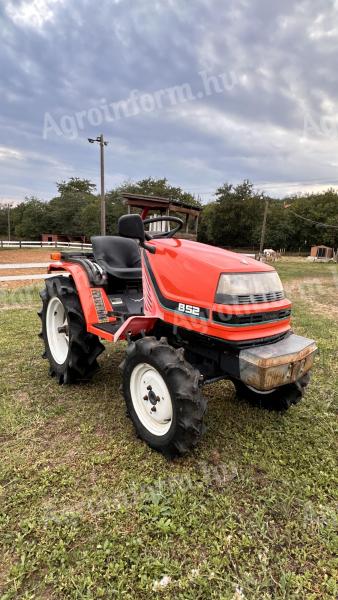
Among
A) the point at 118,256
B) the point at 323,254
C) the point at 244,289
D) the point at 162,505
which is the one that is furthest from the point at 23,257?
the point at 323,254

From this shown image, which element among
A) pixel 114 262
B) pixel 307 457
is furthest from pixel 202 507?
pixel 114 262

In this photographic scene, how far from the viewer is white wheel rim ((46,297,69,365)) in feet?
11.7

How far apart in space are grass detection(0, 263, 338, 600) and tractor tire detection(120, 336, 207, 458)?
16cm

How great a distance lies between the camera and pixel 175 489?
2.03m

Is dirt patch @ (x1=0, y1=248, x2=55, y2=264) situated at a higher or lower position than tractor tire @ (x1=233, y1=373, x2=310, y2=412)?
lower

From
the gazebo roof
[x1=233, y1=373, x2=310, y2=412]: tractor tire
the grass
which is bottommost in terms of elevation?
the grass

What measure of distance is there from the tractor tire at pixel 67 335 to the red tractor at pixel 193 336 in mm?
77

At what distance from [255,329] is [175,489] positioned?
1.03 m

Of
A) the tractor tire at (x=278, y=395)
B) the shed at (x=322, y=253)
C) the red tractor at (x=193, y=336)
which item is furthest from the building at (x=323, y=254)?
the red tractor at (x=193, y=336)

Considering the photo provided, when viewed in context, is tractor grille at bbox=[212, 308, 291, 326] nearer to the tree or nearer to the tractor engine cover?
the tractor engine cover

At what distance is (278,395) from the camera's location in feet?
9.20

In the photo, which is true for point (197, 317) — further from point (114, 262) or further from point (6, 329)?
point (6, 329)

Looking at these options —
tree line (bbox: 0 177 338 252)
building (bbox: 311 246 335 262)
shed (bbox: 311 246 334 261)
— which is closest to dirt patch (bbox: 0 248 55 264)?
tree line (bbox: 0 177 338 252)

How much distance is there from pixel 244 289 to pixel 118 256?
69.3 inches
